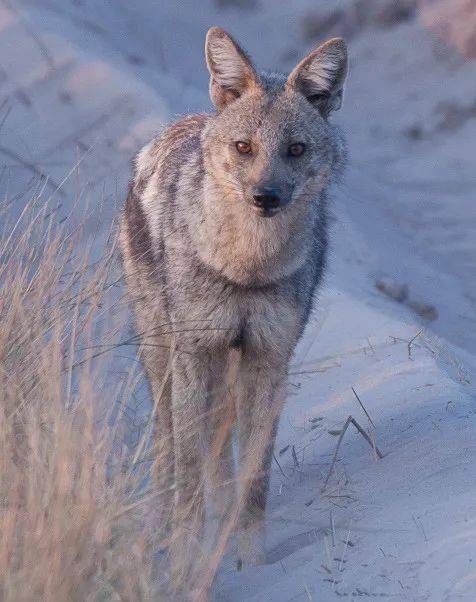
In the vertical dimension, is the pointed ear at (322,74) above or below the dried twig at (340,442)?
above

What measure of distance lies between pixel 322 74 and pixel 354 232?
513 centimetres

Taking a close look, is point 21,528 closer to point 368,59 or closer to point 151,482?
point 151,482

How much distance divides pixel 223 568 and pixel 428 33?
30.8 feet

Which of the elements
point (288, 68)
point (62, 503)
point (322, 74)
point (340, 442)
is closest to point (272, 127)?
point (322, 74)

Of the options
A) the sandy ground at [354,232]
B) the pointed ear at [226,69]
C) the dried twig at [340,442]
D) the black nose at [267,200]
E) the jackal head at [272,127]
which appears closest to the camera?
the sandy ground at [354,232]

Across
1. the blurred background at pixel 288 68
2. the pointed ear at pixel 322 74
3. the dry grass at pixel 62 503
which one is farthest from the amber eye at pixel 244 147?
the blurred background at pixel 288 68

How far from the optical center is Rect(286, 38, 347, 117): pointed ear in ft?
15.8

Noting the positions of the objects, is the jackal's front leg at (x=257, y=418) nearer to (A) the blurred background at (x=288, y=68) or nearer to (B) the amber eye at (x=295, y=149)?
(B) the amber eye at (x=295, y=149)

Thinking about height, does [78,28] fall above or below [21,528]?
below

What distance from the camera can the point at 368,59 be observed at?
12953mm

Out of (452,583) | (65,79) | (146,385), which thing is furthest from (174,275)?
(65,79)

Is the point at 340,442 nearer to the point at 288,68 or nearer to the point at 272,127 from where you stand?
the point at 272,127

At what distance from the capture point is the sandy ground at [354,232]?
14.0ft

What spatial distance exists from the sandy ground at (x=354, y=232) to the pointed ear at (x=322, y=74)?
3.05 ft
